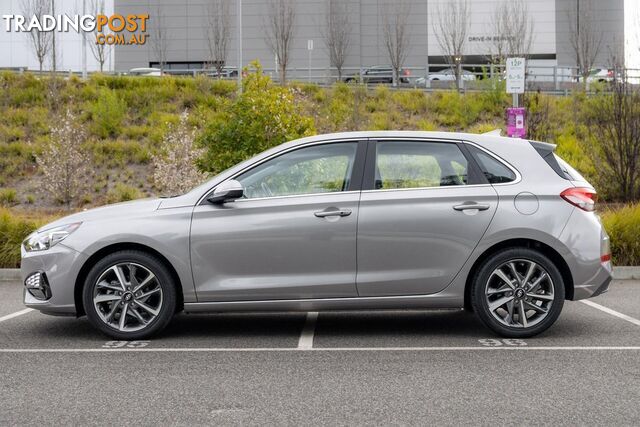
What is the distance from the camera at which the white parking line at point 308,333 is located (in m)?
7.30

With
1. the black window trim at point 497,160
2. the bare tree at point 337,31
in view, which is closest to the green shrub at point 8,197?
the black window trim at point 497,160

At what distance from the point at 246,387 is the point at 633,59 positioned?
87.8 feet

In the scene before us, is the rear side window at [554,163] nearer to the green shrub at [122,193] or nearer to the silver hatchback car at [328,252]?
the silver hatchback car at [328,252]

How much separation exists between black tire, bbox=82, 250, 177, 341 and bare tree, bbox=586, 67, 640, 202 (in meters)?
12.6

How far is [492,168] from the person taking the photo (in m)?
7.56

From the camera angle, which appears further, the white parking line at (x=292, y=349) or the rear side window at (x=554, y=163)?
the rear side window at (x=554, y=163)

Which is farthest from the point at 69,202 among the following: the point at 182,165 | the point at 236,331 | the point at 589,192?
the point at 589,192

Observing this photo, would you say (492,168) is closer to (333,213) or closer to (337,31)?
(333,213)

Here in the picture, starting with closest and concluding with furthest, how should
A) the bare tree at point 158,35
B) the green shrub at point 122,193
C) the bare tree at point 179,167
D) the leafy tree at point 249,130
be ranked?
the leafy tree at point 249,130, the bare tree at point 179,167, the green shrub at point 122,193, the bare tree at point 158,35

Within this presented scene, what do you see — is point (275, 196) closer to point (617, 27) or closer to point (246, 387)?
point (246, 387)

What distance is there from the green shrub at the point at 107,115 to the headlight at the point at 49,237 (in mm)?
22278

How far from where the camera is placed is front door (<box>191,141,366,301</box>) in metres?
7.28

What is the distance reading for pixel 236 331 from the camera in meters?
8.02

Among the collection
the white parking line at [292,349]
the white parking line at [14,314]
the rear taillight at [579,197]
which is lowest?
the white parking line at [14,314]
